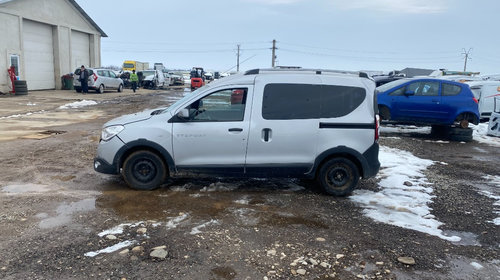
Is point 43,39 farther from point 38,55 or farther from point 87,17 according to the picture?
point 87,17

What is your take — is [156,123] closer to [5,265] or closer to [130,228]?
[130,228]

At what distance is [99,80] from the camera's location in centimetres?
2667

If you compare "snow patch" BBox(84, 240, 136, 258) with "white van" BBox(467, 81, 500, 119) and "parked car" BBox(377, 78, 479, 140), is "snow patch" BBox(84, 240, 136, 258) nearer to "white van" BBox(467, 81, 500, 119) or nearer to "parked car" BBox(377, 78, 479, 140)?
"parked car" BBox(377, 78, 479, 140)

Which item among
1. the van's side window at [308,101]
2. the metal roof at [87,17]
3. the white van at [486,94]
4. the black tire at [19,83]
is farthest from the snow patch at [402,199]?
the metal roof at [87,17]

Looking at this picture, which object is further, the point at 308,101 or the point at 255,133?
the point at 308,101

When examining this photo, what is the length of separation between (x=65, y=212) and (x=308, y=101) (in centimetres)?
371

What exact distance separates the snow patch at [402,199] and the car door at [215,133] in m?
1.98

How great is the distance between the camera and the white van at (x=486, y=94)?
14703mm

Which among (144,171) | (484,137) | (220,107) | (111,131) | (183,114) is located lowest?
(484,137)

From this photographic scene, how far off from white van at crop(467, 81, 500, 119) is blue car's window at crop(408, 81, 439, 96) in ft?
13.1

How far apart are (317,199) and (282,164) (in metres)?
0.75

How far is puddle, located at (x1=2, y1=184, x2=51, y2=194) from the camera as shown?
5.84m

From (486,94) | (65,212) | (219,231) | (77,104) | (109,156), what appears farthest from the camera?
(77,104)

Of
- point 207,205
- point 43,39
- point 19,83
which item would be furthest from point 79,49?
point 207,205
